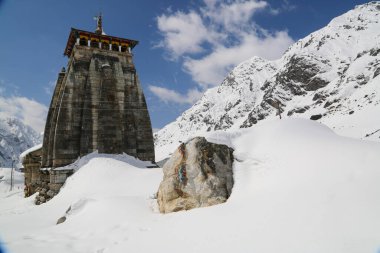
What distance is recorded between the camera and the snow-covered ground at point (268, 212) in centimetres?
577

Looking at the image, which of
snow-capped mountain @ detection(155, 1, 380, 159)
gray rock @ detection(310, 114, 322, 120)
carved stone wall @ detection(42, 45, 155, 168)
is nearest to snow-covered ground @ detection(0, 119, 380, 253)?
carved stone wall @ detection(42, 45, 155, 168)

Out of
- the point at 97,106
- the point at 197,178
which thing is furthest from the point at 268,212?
the point at 97,106

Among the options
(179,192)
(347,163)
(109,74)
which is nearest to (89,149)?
(109,74)

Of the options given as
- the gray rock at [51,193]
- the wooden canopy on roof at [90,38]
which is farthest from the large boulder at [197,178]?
the wooden canopy on roof at [90,38]

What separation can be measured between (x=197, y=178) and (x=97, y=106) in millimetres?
14099

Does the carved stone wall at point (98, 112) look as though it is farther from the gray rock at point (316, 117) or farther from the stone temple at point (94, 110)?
the gray rock at point (316, 117)

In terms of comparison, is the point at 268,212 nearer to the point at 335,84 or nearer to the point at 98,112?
the point at 98,112

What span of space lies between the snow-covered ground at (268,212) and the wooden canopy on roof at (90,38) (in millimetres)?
15969

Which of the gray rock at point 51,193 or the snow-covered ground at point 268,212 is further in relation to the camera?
the gray rock at point 51,193

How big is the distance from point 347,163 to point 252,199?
232 centimetres

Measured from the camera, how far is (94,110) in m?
21.7

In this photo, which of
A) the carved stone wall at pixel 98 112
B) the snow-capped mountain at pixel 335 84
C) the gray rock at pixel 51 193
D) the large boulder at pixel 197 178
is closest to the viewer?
the large boulder at pixel 197 178

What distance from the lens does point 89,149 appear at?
68.2 feet

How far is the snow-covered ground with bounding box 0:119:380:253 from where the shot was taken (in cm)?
577
